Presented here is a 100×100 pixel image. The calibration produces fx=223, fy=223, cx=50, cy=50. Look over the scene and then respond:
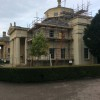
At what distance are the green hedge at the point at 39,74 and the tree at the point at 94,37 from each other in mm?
14775

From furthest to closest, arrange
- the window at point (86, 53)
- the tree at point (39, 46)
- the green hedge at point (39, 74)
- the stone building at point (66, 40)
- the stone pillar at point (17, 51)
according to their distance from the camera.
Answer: the stone pillar at point (17, 51)
the window at point (86, 53)
the stone building at point (66, 40)
the tree at point (39, 46)
the green hedge at point (39, 74)

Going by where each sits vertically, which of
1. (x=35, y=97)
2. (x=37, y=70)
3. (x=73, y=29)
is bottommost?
(x=35, y=97)

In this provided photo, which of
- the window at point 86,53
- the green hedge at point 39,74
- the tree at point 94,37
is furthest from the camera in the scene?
the window at point 86,53

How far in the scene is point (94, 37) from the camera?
3500cm

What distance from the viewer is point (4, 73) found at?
63.6 ft

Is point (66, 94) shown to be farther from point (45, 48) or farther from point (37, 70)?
point (45, 48)

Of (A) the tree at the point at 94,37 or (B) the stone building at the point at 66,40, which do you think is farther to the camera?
(B) the stone building at the point at 66,40

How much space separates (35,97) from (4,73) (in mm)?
7539

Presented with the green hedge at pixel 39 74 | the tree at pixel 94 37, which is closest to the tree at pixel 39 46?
the tree at pixel 94 37

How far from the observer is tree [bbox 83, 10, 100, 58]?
34.7 meters

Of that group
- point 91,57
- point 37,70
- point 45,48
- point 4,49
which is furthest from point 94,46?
point 4,49

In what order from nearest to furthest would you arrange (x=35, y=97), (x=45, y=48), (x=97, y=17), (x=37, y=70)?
(x=35, y=97) → (x=37, y=70) → (x=45, y=48) → (x=97, y=17)

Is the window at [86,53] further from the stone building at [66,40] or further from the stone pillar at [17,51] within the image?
the stone pillar at [17,51]

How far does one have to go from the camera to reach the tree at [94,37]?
114 feet
